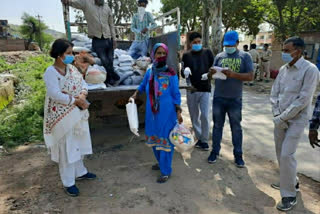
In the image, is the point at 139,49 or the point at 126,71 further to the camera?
the point at 139,49

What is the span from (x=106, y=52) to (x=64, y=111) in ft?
5.94

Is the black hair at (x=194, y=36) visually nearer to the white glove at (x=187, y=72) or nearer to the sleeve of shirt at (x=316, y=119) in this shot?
the white glove at (x=187, y=72)

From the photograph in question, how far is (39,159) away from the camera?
11.1 ft

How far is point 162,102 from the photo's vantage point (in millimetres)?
2656

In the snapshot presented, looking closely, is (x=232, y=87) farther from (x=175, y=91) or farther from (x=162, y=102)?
(x=162, y=102)

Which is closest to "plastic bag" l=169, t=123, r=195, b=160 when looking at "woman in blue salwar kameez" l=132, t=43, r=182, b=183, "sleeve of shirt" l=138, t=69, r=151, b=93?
"woman in blue salwar kameez" l=132, t=43, r=182, b=183

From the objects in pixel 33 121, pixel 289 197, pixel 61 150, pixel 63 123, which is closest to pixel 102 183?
pixel 61 150

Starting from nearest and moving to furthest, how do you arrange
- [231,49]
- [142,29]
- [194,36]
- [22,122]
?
[231,49] < [194,36] < [22,122] < [142,29]

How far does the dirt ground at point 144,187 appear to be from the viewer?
2334mm

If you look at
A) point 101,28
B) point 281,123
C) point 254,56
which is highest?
point 101,28

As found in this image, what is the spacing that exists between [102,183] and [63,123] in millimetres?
905

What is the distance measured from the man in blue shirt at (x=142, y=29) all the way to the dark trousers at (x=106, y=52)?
37.8 inches

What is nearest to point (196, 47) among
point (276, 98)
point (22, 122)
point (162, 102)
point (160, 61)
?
point (160, 61)

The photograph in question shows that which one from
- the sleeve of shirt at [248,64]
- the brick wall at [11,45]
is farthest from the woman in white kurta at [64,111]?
the brick wall at [11,45]
